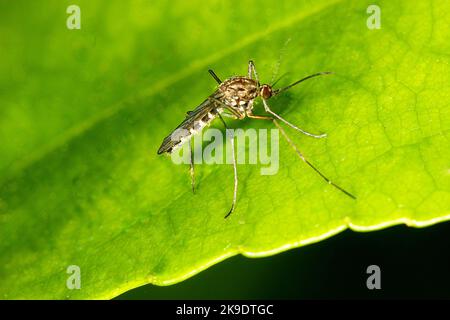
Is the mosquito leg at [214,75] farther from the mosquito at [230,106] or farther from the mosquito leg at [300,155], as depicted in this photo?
the mosquito leg at [300,155]

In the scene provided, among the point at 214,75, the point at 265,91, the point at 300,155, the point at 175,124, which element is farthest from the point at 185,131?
the point at 300,155

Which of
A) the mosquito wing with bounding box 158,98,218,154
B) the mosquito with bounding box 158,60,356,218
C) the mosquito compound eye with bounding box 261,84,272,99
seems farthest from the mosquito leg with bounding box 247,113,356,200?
the mosquito wing with bounding box 158,98,218,154

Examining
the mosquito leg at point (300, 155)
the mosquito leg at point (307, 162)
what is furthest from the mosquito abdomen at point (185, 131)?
the mosquito leg at point (307, 162)

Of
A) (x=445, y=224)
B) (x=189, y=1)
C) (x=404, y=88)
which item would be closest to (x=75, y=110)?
(x=189, y=1)

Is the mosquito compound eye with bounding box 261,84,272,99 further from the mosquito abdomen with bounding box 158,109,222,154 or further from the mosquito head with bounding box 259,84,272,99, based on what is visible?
the mosquito abdomen with bounding box 158,109,222,154

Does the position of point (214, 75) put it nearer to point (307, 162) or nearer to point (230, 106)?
point (230, 106)
